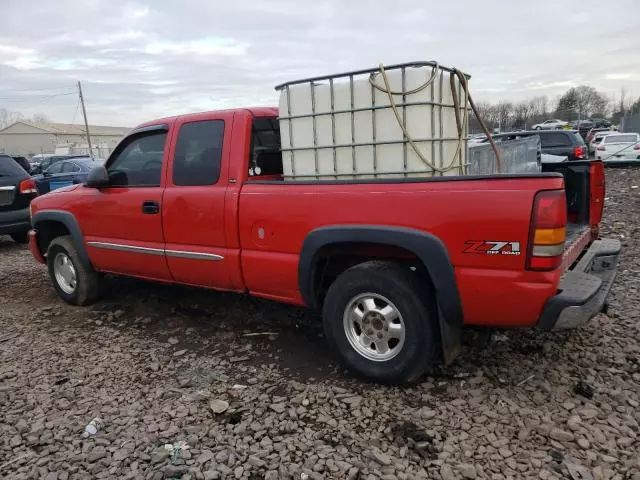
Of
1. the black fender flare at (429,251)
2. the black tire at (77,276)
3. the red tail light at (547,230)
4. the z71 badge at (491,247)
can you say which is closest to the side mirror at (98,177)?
→ the black tire at (77,276)

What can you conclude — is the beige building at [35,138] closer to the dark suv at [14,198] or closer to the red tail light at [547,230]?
the dark suv at [14,198]

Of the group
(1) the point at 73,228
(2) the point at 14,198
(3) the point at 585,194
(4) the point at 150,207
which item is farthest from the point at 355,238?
(2) the point at 14,198

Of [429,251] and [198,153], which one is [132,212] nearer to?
[198,153]

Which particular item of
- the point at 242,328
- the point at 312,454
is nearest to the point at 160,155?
the point at 242,328

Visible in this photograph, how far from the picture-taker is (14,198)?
841cm

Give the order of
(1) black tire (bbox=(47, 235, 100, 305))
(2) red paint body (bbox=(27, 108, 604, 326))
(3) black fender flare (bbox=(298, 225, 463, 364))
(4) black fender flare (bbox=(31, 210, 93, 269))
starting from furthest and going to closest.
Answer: (1) black tire (bbox=(47, 235, 100, 305)), (4) black fender flare (bbox=(31, 210, 93, 269)), (3) black fender flare (bbox=(298, 225, 463, 364)), (2) red paint body (bbox=(27, 108, 604, 326))

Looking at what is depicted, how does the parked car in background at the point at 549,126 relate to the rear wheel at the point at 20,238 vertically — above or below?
above

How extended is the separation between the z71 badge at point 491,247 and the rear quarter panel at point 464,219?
0.04 feet

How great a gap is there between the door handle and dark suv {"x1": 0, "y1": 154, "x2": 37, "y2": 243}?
5.44 metres

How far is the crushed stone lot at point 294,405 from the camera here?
8.52 ft

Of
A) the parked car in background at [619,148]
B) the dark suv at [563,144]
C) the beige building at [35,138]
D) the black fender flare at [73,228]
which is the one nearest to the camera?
the black fender flare at [73,228]

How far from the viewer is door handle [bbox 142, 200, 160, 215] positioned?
166 inches

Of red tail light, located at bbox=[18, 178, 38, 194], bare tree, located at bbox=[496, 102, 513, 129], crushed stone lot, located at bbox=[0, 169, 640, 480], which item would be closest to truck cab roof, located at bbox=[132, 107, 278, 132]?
crushed stone lot, located at bbox=[0, 169, 640, 480]

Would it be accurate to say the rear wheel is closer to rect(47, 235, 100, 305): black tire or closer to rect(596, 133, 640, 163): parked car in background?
rect(47, 235, 100, 305): black tire
